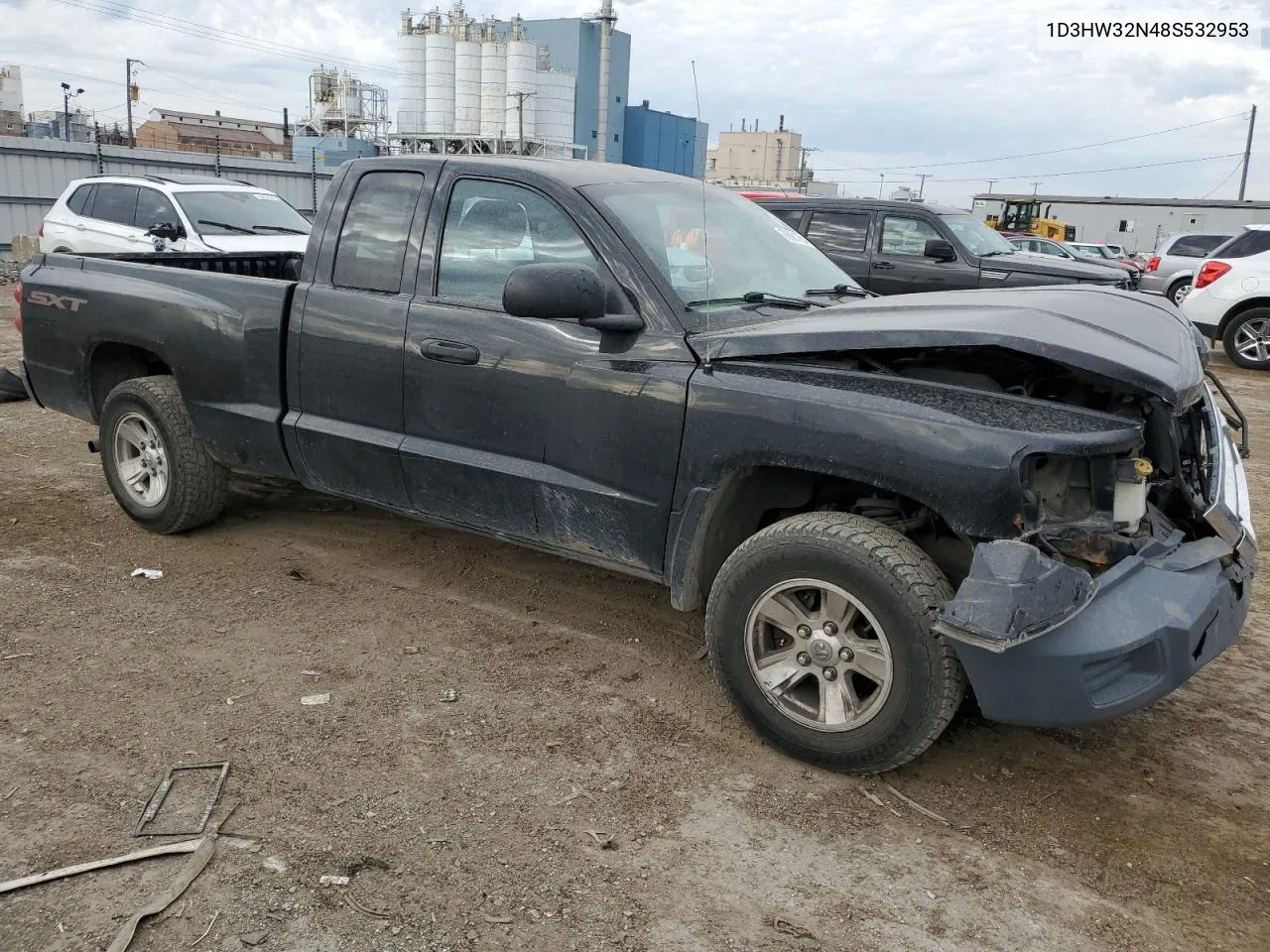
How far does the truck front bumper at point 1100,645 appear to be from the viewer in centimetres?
274

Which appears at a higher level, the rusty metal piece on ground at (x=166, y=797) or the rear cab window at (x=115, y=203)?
the rear cab window at (x=115, y=203)

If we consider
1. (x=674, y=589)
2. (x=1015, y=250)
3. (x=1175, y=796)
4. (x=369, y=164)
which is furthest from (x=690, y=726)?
(x=1015, y=250)

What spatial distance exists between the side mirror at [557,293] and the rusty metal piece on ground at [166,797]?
170 cm

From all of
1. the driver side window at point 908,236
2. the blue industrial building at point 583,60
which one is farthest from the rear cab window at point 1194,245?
the blue industrial building at point 583,60

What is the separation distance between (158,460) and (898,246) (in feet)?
27.3

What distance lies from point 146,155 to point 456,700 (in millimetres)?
21330

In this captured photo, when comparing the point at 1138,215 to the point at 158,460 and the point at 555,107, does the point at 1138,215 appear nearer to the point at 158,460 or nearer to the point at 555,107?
the point at 555,107

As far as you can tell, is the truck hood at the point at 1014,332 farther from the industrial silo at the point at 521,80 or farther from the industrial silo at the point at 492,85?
the industrial silo at the point at 492,85

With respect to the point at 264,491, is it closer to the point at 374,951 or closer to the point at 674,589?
the point at 674,589

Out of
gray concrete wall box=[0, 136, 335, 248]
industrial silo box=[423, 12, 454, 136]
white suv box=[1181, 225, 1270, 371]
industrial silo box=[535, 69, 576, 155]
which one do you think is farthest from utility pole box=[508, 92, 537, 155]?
white suv box=[1181, 225, 1270, 371]

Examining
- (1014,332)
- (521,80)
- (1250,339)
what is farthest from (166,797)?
(521,80)

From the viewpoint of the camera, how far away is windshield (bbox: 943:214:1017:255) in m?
11.3

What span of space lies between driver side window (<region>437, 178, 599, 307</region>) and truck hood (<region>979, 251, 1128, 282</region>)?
27.4ft

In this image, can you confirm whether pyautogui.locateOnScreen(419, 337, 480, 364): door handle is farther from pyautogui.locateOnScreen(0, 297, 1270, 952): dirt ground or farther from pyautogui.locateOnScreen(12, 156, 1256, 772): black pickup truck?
pyautogui.locateOnScreen(0, 297, 1270, 952): dirt ground
